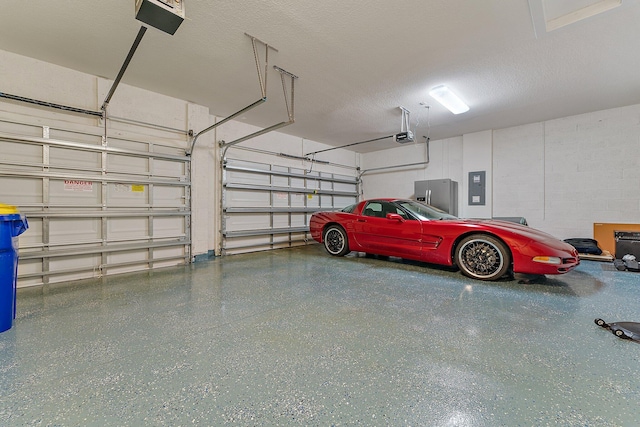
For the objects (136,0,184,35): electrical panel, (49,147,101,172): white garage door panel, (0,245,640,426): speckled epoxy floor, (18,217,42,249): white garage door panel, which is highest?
(136,0,184,35): electrical panel

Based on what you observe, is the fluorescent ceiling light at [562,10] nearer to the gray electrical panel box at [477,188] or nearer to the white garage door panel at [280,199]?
the gray electrical panel box at [477,188]

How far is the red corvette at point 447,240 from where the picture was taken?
2797 millimetres

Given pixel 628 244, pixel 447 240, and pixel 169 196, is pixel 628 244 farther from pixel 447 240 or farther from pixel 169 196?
pixel 169 196

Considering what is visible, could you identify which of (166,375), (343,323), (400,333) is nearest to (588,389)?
(400,333)

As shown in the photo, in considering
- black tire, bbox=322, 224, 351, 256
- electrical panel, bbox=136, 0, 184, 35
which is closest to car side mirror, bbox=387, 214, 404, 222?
black tire, bbox=322, 224, 351, 256

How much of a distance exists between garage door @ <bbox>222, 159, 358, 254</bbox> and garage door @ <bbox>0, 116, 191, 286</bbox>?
92cm

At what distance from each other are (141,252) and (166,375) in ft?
10.5

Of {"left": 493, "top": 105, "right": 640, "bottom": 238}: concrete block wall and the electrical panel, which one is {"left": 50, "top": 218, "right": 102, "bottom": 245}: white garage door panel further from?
{"left": 493, "top": 105, "right": 640, "bottom": 238}: concrete block wall

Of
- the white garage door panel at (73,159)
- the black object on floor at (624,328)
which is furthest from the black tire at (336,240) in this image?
the white garage door panel at (73,159)

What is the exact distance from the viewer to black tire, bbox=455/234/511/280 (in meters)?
2.98

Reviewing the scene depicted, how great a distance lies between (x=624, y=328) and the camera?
1732 mm

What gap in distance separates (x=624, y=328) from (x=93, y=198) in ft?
18.5

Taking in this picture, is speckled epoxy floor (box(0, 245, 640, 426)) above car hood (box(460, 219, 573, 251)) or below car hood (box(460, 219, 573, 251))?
below

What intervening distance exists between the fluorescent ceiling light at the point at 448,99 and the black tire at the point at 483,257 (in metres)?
2.30
